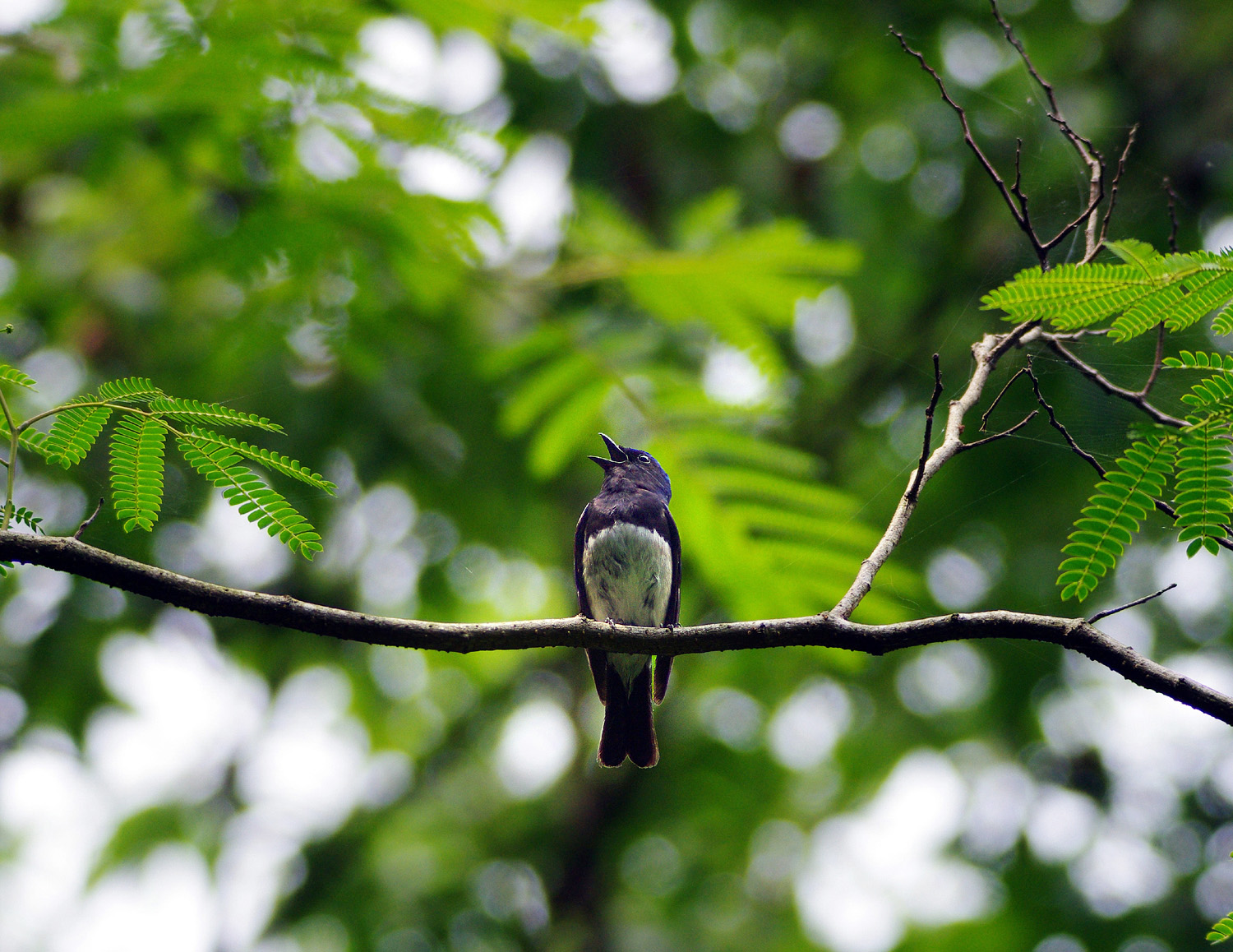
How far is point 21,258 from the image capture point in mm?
5984

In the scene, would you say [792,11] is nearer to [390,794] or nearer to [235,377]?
[235,377]

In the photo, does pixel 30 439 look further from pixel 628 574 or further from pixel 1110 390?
pixel 1110 390

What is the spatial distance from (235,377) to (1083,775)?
7105 millimetres

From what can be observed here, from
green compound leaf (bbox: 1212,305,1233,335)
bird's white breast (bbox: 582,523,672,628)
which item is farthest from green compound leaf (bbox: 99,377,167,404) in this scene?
green compound leaf (bbox: 1212,305,1233,335)

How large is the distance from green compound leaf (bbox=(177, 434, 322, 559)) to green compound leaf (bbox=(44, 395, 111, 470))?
0.20m

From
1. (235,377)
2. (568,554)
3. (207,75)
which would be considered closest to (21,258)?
(235,377)

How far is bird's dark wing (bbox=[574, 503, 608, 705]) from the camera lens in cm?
272

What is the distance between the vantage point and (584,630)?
1918 mm

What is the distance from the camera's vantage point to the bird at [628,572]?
2.65 metres

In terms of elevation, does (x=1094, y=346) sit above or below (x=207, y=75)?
above

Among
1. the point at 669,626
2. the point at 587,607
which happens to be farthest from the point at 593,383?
the point at 669,626

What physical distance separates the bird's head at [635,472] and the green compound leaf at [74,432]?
1369mm

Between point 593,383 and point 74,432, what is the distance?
247cm

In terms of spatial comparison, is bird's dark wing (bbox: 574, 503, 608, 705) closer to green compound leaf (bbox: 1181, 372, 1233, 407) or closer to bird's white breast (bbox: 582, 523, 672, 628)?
bird's white breast (bbox: 582, 523, 672, 628)
